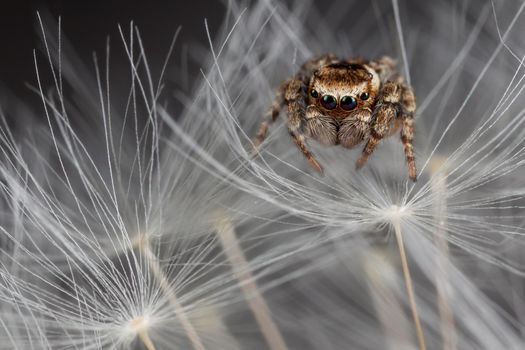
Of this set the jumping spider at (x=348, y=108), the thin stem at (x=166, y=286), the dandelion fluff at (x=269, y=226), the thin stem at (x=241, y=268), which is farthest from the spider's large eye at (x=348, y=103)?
the thin stem at (x=166, y=286)

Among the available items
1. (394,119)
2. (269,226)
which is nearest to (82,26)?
(269,226)

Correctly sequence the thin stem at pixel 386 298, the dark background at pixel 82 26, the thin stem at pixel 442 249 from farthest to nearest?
the dark background at pixel 82 26
the thin stem at pixel 386 298
the thin stem at pixel 442 249

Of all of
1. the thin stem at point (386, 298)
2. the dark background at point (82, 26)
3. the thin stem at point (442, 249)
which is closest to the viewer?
the thin stem at point (442, 249)

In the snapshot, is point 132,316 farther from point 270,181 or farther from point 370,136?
point 370,136

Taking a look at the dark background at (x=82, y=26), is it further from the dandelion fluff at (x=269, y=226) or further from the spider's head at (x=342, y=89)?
the spider's head at (x=342, y=89)

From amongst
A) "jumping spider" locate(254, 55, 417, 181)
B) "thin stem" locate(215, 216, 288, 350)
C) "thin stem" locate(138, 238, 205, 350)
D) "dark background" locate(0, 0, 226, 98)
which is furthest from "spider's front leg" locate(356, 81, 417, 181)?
"dark background" locate(0, 0, 226, 98)

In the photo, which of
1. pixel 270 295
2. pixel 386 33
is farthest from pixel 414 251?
pixel 386 33

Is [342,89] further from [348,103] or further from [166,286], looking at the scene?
[166,286]
